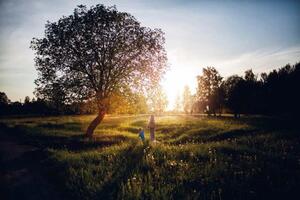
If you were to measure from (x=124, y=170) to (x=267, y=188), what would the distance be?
16.0ft

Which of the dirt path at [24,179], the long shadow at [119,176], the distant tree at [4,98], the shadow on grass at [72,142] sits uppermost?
the distant tree at [4,98]

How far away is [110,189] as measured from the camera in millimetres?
7320

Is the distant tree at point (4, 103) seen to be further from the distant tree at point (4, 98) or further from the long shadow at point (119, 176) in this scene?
the long shadow at point (119, 176)

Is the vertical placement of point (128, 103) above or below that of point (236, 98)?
below

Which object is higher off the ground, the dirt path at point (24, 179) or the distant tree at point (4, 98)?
the distant tree at point (4, 98)

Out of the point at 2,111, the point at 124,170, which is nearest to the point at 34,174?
the point at 124,170

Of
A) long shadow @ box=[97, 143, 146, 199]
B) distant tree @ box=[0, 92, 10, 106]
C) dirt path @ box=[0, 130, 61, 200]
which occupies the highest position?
distant tree @ box=[0, 92, 10, 106]

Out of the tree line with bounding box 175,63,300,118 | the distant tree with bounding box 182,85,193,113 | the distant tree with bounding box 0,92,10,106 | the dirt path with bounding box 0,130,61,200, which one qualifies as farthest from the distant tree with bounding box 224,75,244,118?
the distant tree with bounding box 0,92,10,106

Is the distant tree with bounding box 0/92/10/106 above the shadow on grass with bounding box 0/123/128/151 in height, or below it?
above

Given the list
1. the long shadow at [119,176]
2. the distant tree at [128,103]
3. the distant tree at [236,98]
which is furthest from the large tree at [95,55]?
the distant tree at [236,98]

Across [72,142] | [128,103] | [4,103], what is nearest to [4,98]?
[4,103]

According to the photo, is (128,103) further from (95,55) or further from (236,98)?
(236,98)

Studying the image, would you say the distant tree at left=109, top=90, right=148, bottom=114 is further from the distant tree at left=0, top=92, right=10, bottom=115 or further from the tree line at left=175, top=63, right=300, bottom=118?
the distant tree at left=0, top=92, right=10, bottom=115

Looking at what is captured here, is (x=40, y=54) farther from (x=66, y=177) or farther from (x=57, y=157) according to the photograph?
(x=66, y=177)
